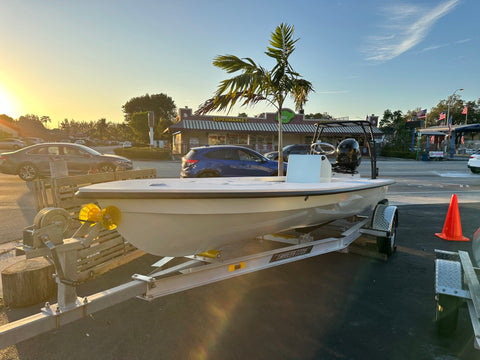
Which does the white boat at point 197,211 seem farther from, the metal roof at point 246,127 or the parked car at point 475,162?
the metal roof at point 246,127

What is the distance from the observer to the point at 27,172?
428 inches

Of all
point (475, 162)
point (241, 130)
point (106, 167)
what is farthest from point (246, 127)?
point (106, 167)

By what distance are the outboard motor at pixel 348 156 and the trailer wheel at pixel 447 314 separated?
3724mm

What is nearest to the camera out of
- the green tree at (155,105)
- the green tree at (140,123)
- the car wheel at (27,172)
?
the car wheel at (27,172)

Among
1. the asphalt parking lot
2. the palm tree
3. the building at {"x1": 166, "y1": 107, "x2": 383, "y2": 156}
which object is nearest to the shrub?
the building at {"x1": 166, "y1": 107, "x2": 383, "y2": 156}

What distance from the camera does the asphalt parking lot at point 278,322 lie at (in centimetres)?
231

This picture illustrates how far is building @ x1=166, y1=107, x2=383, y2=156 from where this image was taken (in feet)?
99.1

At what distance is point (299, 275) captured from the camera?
12.2ft

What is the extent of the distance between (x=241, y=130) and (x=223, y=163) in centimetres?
2220

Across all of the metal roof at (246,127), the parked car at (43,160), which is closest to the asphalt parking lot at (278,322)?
the parked car at (43,160)

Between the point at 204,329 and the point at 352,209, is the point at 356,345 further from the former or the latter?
the point at 352,209

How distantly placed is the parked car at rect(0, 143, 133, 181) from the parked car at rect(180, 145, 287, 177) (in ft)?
13.9

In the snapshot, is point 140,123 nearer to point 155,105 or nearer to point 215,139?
point 155,105

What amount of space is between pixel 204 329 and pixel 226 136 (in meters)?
30.4
